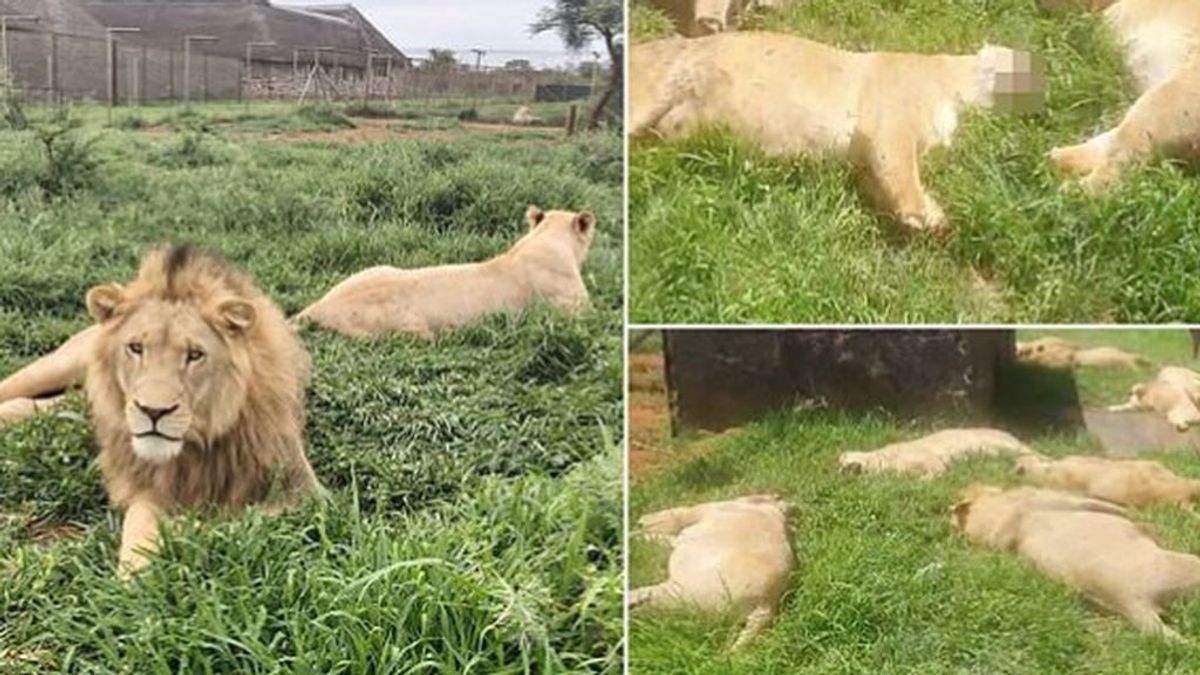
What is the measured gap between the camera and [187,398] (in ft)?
7.50

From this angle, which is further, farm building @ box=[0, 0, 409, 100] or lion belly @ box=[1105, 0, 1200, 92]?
farm building @ box=[0, 0, 409, 100]

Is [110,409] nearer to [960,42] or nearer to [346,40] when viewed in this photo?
[346,40]

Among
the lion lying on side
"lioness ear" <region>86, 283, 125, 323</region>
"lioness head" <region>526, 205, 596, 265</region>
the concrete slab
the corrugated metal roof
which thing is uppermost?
the corrugated metal roof

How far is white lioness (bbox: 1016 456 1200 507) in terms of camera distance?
7.45ft

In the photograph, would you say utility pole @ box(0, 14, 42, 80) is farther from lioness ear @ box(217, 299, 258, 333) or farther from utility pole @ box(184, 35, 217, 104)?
lioness ear @ box(217, 299, 258, 333)

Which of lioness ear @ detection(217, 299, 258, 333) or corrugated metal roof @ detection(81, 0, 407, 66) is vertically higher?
corrugated metal roof @ detection(81, 0, 407, 66)

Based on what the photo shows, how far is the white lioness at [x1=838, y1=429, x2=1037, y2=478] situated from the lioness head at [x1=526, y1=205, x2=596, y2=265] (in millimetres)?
543

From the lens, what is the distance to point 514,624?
2.21 metres

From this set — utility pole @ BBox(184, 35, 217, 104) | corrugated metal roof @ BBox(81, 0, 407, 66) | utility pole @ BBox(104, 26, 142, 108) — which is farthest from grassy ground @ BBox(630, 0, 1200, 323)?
utility pole @ BBox(104, 26, 142, 108)

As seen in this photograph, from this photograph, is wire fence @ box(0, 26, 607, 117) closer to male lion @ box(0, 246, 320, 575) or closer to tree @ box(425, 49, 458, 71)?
tree @ box(425, 49, 458, 71)

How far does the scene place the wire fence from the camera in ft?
7.61

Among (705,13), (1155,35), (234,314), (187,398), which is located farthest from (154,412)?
(1155,35)

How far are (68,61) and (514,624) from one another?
116 centimetres

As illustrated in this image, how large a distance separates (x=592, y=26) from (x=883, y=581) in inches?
39.5
